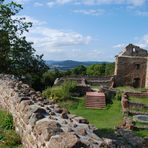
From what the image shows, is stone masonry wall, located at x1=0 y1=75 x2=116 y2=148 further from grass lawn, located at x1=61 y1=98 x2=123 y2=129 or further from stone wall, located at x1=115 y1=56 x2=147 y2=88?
stone wall, located at x1=115 y1=56 x2=147 y2=88

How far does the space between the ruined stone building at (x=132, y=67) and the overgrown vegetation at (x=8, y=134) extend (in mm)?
34390

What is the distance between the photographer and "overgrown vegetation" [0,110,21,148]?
9.23m

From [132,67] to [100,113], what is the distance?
61.1 ft

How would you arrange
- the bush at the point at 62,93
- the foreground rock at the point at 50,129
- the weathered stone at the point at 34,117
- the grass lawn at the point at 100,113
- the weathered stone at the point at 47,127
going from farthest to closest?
the bush at the point at 62,93 < the grass lawn at the point at 100,113 < the weathered stone at the point at 34,117 < the weathered stone at the point at 47,127 < the foreground rock at the point at 50,129

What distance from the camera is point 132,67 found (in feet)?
150

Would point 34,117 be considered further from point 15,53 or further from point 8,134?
point 15,53

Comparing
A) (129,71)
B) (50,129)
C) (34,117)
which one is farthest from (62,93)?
(50,129)

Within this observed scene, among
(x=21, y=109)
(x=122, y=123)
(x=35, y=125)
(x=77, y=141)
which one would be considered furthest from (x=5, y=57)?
(x=77, y=141)

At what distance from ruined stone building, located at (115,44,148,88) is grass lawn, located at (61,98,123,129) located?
1321 centimetres

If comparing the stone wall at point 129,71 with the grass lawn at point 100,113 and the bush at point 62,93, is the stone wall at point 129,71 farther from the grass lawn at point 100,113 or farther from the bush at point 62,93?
the grass lawn at point 100,113

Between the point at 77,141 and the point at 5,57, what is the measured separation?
24.2 meters

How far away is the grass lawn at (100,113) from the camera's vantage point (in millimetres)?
24658

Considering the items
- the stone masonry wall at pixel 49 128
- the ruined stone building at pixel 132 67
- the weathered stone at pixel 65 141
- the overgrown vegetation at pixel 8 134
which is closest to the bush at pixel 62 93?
the ruined stone building at pixel 132 67

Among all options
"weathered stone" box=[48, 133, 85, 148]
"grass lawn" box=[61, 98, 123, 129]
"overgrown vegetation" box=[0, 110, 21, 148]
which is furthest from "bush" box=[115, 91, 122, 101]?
"weathered stone" box=[48, 133, 85, 148]
